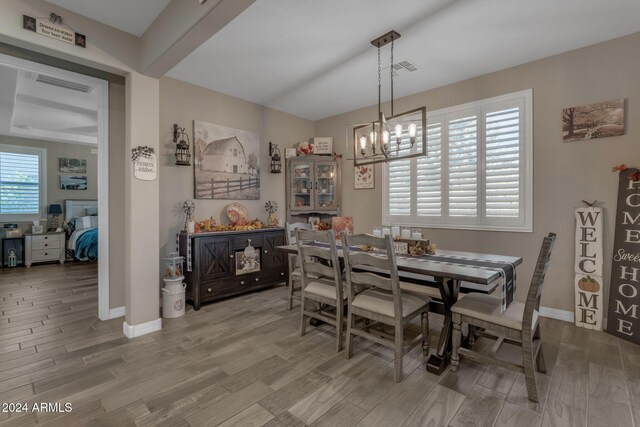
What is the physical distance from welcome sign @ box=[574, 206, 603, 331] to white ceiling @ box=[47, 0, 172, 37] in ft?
14.2

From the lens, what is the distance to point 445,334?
7.53 ft

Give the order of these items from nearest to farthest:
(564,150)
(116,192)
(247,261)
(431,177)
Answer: (564,150) < (116,192) < (247,261) < (431,177)

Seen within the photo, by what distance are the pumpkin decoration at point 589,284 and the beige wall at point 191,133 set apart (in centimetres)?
393

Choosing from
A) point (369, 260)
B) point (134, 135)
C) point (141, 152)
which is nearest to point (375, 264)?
point (369, 260)

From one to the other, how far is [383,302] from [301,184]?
3154 mm

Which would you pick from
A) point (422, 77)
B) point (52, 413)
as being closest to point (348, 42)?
point (422, 77)

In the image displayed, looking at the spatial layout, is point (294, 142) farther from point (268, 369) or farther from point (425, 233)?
point (268, 369)

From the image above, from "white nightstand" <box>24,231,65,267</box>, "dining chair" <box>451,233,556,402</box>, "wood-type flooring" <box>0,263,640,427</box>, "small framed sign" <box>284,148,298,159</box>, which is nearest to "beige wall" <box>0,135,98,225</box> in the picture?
"white nightstand" <box>24,231,65,267</box>

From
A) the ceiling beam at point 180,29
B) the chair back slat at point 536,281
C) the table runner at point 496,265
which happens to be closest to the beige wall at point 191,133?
the ceiling beam at point 180,29

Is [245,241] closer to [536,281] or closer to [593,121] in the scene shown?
[536,281]

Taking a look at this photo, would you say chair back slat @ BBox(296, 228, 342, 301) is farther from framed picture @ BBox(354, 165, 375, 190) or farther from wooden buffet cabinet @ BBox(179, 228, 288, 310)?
framed picture @ BBox(354, 165, 375, 190)

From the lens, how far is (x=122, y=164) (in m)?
3.27

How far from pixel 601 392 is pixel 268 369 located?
2.23 metres

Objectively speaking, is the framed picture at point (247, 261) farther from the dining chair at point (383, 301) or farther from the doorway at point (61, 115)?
the dining chair at point (383, 301)
